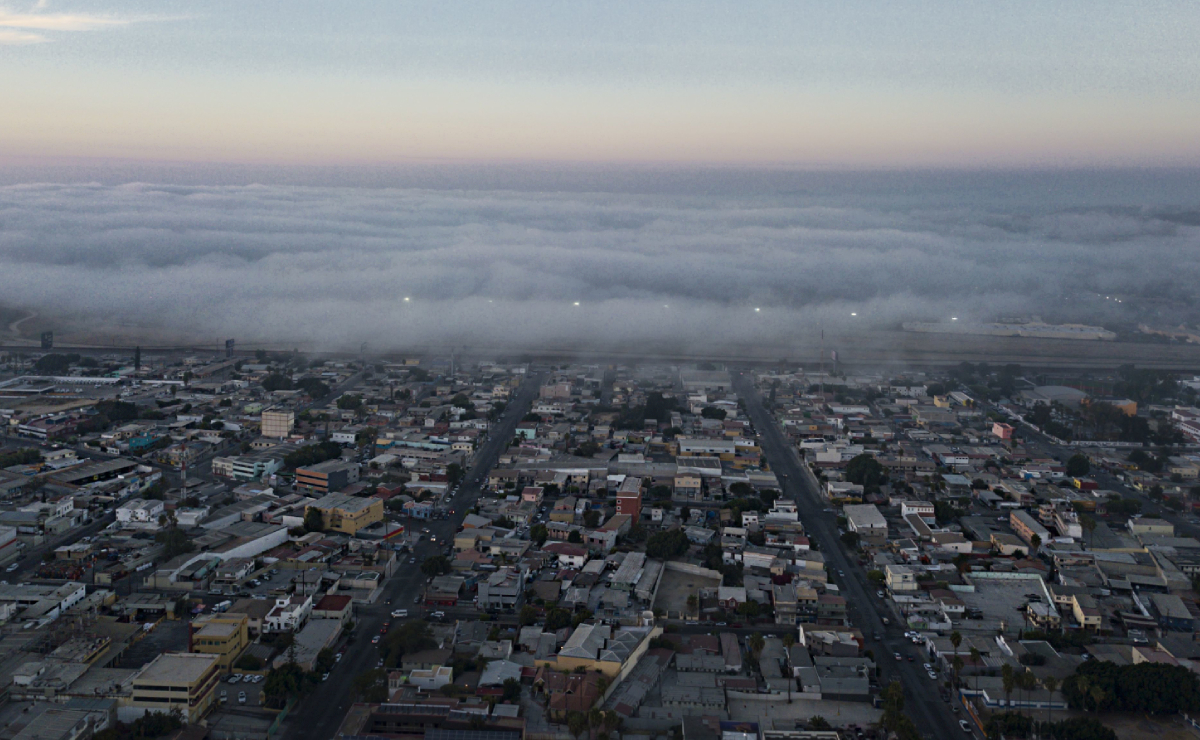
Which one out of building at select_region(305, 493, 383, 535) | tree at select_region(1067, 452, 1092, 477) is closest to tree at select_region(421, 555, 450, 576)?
building at select_region(305, 493, 383, 535)

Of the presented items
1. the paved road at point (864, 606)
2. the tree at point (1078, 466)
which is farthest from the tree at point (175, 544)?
the tree at point (1078, 466)

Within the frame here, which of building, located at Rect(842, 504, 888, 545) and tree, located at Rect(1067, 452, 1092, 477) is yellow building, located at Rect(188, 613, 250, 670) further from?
tree, located at Rect(1067, 452, 1092, 477)

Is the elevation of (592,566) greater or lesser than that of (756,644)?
lesser

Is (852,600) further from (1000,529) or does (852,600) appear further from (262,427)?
(262,427)

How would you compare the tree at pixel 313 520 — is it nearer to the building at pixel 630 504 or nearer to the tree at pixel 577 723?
the building at pixel 630 504

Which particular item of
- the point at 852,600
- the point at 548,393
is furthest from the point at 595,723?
the point at 548,393

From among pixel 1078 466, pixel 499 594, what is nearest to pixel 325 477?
pixel 499 594

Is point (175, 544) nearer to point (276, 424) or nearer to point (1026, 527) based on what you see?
point (276, 424)
